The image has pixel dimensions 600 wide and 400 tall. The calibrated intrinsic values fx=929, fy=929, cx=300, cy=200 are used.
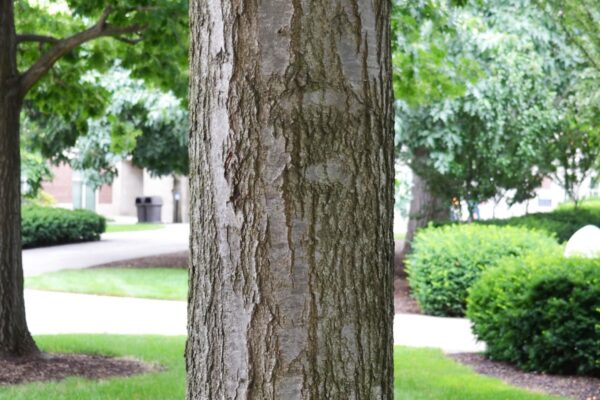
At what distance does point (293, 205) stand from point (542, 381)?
A: 624 cm

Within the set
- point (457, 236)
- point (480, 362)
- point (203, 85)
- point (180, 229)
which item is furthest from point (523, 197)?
→ point (180, 229)

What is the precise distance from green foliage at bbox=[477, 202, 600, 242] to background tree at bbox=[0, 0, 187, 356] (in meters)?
7.95

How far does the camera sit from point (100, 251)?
24484mm

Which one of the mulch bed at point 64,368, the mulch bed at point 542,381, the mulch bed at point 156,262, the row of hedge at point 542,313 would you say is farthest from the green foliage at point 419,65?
the mulch bed at point 156,262

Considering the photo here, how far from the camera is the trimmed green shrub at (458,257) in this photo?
12.8 m

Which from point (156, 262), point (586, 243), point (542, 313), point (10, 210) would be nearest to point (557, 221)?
point (586, 243)

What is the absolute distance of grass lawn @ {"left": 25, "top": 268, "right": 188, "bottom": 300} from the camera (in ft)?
52.1

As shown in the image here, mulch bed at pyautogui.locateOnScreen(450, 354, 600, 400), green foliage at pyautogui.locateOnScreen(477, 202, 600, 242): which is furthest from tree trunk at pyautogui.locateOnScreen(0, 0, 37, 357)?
green foliage at pyautogui.locateOnScreen(477, 202, 600, 242)

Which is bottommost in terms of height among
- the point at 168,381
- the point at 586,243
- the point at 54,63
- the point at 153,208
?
the point at 168,381

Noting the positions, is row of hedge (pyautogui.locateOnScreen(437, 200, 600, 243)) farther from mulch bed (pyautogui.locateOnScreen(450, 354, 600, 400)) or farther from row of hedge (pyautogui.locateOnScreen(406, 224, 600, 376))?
mulch bed (pyautogui.locateOnScreen(450, 354, 600, 400))

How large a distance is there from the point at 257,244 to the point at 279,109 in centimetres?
39

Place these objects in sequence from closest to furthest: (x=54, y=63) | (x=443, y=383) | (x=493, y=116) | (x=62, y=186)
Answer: (x=443, y=383), (x=54, y=63), (x=493, y=116), (x=62, y=186)

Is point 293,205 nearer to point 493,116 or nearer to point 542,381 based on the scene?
point 542,381

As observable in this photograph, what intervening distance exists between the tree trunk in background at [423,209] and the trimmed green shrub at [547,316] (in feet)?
29.1
